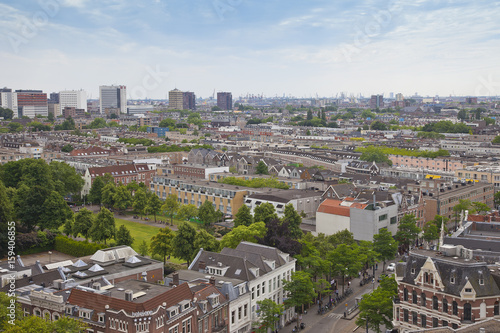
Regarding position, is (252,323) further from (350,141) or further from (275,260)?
(350,141)

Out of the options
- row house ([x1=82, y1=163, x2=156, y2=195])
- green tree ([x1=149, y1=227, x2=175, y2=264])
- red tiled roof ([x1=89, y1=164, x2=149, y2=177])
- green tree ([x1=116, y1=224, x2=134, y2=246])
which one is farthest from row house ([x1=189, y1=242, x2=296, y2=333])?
red tiled roof ([x1=89, y1=164, x2=149, y2=177])

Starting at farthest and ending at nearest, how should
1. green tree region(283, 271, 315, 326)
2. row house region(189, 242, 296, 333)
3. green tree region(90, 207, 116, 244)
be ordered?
1. green tree region(90, 207, 116, 244)
2. green tree region(283, 271, 315, 326)
3. row house region(189, 242, 296, 333)

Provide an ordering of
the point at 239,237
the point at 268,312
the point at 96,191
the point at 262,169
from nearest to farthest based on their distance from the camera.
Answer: the point at 268,312 < the point at 239,237 < the point at 96,191 < the point at 262,169

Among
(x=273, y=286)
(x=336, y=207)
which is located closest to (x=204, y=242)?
(x=273, y=286)

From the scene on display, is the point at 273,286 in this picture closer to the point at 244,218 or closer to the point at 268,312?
the point at 268,312

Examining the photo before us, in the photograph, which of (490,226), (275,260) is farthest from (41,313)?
(490,226)

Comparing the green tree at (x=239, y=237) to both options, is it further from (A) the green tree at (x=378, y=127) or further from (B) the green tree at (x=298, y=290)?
(A) the green tree at (x=378, y=127)

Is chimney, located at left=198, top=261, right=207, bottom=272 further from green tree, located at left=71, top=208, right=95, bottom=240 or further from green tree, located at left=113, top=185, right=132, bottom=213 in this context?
green tree, located at left=113, top=185, right=132, bottom=213
